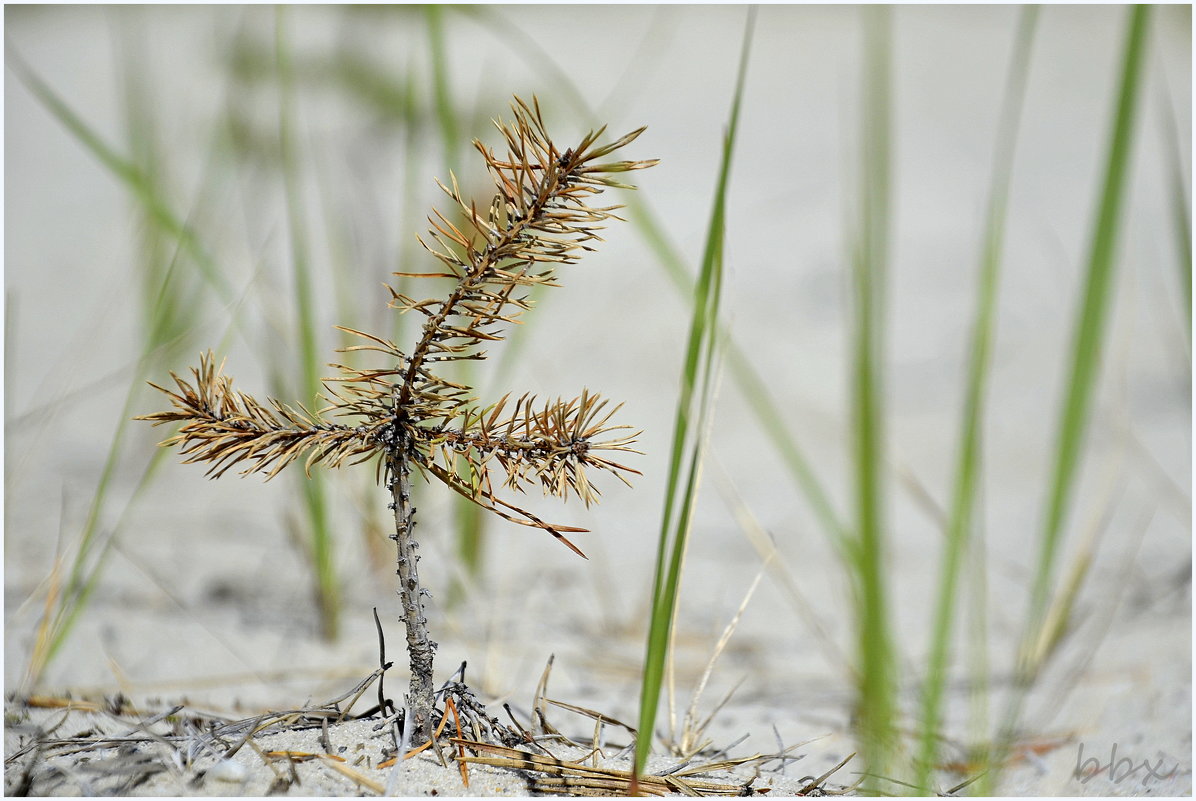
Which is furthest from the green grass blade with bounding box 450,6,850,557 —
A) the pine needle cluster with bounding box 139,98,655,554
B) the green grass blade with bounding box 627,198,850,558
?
the pine needle cluster with bounding box 139,98,655,554

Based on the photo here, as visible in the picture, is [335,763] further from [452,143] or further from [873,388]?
[452,143]

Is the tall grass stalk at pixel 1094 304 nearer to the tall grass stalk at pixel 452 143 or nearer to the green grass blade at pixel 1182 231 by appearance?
the green grass blade at pixel 1182 231

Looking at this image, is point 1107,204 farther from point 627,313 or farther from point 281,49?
point 627,313

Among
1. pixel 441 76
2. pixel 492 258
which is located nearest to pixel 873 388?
pixel 492 258

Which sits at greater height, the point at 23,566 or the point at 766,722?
the point at 23,566

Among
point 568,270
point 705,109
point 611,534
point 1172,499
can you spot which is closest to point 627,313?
point 568,270

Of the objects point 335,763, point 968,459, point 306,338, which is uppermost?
point 306,338
